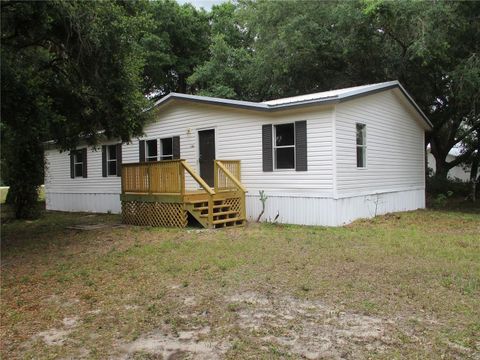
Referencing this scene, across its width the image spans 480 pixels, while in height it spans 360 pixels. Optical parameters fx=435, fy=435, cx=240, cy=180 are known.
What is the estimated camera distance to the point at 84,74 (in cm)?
851

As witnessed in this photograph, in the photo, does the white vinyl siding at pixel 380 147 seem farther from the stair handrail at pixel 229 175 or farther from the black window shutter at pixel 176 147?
the black window shutter at pixel 176 147

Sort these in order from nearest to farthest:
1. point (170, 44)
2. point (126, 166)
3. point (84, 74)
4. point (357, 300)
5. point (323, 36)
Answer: point (357, 300) → point (84, 74) → point (126, 166) → point (323, 36) → point (170, 44)

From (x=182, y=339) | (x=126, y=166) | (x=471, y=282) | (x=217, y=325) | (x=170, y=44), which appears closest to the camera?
(x=182, y=339)

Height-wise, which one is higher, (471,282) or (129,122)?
(129,122)

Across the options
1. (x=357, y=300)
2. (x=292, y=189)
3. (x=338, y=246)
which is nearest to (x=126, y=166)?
(x=292, y=189)

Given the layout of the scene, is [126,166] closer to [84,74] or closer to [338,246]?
[84,74]

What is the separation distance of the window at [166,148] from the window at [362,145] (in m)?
5.83

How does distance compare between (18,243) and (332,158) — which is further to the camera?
(332,158)

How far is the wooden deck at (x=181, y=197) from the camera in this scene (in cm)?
1034

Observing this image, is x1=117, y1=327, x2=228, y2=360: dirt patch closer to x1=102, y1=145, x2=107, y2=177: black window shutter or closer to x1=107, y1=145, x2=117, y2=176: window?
x1=107, y1=145, x2=117, y2=176: window

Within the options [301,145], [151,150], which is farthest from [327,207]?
[151,150]

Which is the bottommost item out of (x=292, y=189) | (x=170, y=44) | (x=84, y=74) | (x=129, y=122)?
(x=292, y=189)

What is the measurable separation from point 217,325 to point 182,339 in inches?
16.4

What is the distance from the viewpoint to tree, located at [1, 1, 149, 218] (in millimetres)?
7090
